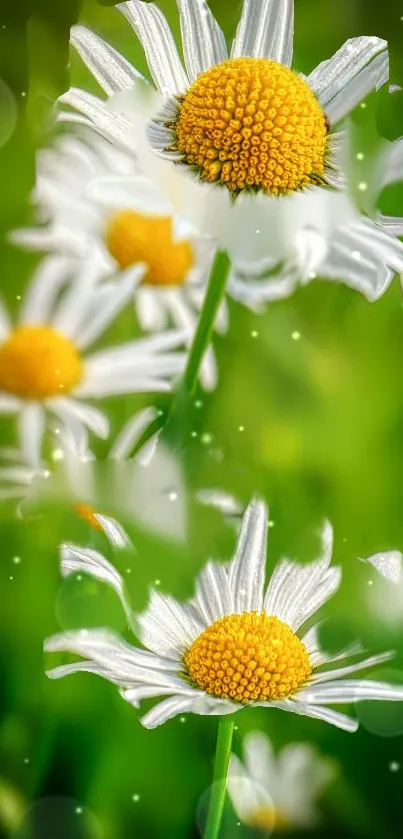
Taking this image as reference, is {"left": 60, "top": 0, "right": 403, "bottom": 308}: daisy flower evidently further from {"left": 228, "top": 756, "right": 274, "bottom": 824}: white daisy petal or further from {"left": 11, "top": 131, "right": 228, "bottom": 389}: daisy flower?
{"left": 228, "top": 756, "right": 274, "bottom": 824}: white daisy petal

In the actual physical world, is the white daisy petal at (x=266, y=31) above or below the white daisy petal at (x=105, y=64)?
above

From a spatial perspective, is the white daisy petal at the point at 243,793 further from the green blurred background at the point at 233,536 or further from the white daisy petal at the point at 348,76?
the white daisy petal at the point at 348,76

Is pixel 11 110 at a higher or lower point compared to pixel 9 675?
higher

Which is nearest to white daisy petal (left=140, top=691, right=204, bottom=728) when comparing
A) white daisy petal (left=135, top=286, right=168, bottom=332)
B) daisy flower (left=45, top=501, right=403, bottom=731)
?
daisy flower (left=45, top=501, right=403, bottom=731)

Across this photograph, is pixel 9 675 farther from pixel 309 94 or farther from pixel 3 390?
pixel 309 94

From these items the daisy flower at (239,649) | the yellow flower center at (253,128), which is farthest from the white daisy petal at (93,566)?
→ the yellow flower center at (253,128)

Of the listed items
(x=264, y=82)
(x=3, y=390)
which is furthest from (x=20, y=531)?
(x=264, y=82)

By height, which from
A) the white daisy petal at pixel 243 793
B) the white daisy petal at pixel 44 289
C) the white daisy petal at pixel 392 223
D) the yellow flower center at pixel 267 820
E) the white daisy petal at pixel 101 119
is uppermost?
the white daisy petal at pixel 101 119
